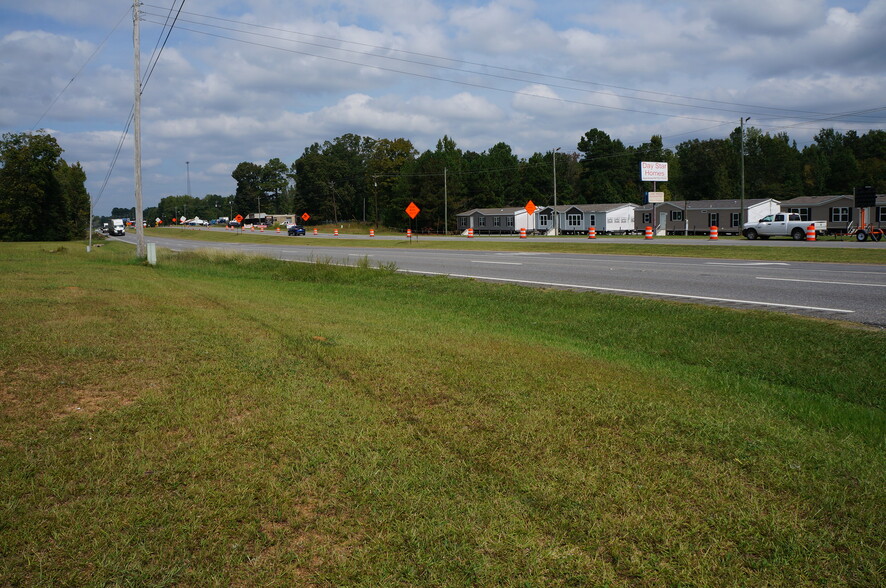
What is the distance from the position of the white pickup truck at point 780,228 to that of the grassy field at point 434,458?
38954mm

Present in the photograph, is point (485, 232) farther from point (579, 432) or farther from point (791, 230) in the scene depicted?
point (579, 432)

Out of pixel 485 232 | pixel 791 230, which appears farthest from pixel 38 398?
pixel 485 232

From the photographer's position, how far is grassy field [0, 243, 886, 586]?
3.25m

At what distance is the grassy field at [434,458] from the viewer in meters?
3.25

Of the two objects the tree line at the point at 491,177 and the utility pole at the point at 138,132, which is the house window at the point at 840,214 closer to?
the tree line at the point at 491,177

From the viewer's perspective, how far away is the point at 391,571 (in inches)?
126

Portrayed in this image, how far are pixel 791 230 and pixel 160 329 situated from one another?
4417cm

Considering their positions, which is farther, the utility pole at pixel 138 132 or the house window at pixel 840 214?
the house window at pixel 840 214

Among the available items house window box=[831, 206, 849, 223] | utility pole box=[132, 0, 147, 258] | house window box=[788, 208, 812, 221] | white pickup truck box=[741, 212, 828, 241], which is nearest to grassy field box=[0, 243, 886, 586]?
utility pole box=[132, 0, 147, 258]

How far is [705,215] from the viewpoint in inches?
2840

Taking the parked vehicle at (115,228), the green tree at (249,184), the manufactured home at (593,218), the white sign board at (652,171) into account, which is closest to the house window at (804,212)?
the white sign board at (652,171)

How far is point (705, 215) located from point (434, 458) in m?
74.5

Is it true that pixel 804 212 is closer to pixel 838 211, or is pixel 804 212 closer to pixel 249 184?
pixel 838 211

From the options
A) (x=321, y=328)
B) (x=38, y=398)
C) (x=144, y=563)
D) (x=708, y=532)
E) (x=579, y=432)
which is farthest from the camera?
(x=321, y=328)
